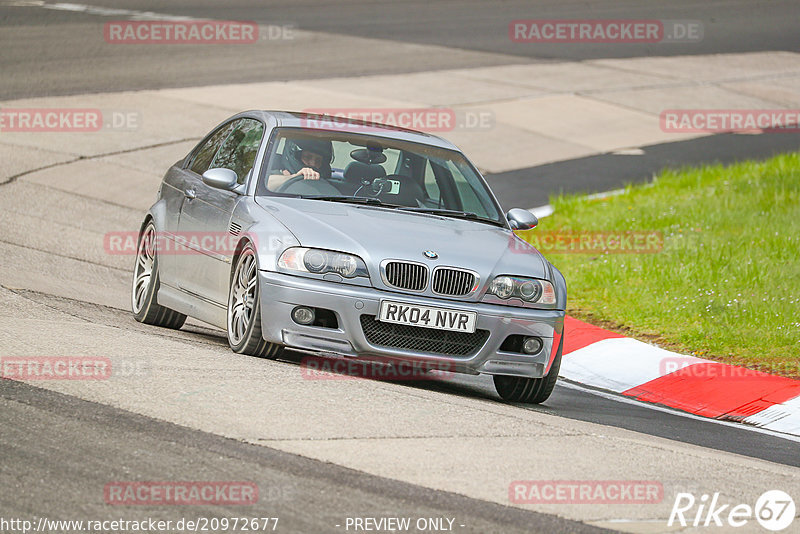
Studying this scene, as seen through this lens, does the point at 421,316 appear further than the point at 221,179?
No

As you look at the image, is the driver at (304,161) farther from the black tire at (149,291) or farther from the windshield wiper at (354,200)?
the black tire at (149,291)

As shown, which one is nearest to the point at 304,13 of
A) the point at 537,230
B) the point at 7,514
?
the point at 537,230

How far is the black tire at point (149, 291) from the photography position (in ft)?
30.8

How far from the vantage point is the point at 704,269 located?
39.8ft

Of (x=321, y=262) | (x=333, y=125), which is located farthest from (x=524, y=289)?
(x=333, y=125)

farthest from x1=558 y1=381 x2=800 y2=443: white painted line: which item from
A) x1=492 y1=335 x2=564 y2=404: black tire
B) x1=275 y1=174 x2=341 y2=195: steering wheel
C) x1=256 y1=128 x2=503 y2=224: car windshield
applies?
x1=275 y1=174 x2=341 y2=195: steering wheel

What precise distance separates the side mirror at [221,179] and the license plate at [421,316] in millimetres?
1609

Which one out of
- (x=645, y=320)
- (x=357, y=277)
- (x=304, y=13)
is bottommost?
(x=645, y=320)

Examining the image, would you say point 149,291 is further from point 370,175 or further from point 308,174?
point 370,175

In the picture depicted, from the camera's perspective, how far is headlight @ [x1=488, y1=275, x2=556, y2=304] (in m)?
7.64

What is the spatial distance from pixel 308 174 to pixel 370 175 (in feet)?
1.40

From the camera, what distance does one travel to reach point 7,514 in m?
4.71

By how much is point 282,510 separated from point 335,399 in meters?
1.67

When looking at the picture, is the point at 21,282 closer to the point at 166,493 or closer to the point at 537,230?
the point at 166,493
